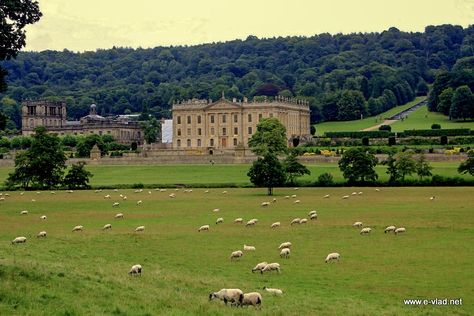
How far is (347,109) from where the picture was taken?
7180 inches

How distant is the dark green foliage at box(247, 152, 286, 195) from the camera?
240ft

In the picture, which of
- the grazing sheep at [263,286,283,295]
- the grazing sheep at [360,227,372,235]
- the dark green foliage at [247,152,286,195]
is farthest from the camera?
the dark green foliage at [247,152,286,195]

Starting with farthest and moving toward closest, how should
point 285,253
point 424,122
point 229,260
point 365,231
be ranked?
point 424,122
point 365,231
point 285,253
point 229,260

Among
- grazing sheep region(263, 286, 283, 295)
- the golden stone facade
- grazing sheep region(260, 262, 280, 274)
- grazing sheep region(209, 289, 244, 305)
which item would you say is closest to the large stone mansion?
the golden stone facade

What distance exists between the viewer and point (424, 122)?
531 ft

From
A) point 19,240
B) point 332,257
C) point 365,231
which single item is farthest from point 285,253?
point 19,240

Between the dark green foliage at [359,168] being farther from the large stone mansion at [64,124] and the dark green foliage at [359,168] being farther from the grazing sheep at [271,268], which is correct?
the large stone mansion at [64,124]

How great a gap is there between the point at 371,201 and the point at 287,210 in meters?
8.12

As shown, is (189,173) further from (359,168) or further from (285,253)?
(285,253)

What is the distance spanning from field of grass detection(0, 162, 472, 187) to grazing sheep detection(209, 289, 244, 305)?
5788 centimetres

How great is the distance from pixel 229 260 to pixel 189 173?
2571 inches

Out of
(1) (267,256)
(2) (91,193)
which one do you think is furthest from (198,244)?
(2) (91,193)

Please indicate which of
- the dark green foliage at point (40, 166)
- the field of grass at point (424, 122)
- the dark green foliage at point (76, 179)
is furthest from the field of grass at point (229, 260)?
the field of grass at point (424, 122)

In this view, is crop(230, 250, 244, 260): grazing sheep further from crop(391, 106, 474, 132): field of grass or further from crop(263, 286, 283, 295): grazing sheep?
crop(391, 106, 474, 132): field of grass
